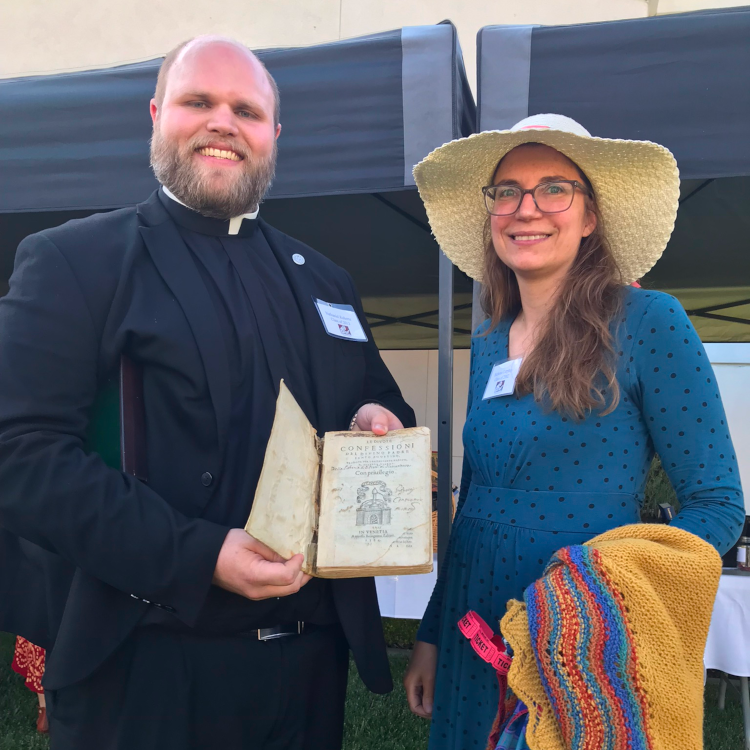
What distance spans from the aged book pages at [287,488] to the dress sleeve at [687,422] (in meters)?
0.65

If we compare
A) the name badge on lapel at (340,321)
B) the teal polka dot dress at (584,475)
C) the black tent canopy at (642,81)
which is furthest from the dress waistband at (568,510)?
the black tent canopy at (642,81)

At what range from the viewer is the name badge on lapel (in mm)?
1537

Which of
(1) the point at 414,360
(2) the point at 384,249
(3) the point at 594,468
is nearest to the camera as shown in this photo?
(3) the point at 594,468

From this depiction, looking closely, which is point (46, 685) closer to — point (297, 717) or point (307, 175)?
point (297, 717)

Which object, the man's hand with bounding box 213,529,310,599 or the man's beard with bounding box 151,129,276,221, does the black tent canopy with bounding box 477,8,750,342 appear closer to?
the man's beard with bounding box 151,129,276,221

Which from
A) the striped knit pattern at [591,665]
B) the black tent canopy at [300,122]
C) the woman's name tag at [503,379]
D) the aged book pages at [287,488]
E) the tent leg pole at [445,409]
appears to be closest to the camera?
the striped knit pattern at [591,665]

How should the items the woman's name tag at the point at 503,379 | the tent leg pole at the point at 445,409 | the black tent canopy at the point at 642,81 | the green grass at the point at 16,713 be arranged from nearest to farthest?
the woman's name tag at the point at 503,379
the black tent canopy at the point at 642,81
the tent leg pole at the point at 445,409
the green grass at the point at 16,713

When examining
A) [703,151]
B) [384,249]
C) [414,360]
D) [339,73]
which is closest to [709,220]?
[703,151]

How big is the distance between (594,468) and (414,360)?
578 cm

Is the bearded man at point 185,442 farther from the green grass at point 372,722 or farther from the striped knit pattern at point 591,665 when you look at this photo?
the green grass at point 372,722

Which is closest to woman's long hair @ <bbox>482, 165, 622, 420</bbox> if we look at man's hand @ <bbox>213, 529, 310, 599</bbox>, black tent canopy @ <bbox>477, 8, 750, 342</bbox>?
man's hand @ <bbox>213, 529, 310, 599</bbox>

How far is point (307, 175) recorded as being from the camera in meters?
2.49

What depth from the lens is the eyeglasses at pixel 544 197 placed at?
143 centimetres

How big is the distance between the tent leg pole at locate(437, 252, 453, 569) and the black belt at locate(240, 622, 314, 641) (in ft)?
3.85
